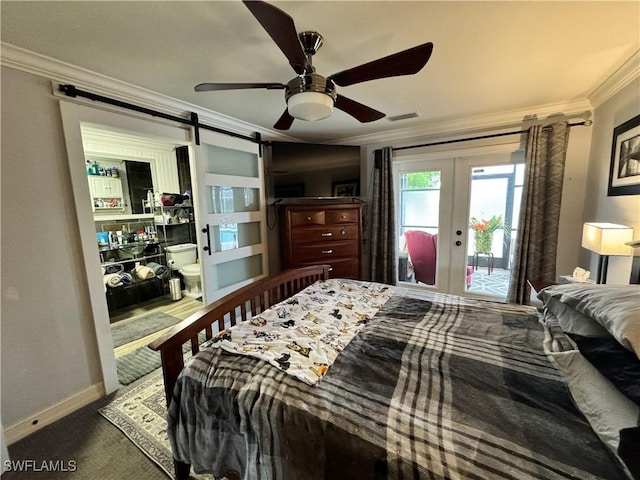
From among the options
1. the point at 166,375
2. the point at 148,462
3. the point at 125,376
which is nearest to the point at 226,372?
the point at 166,375

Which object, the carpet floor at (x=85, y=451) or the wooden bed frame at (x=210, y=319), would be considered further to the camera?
the carpet floor at (x=85, y=451)

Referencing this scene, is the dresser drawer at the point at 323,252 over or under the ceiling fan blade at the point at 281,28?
under

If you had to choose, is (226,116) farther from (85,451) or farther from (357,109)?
(85,451)

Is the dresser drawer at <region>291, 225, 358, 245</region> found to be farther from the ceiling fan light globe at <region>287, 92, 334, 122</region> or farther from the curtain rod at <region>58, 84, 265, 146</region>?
the ceiling fan light globe at <region>287, 92, 334, 122</region>

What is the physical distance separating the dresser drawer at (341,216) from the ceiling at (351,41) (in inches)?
55.5

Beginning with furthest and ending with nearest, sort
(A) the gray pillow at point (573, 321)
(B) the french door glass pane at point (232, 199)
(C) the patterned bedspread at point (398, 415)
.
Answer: (B) the french door glass pane at point (232, 199) → (A) the gray pillow at point (573, 321) → (C) the patterned bedspread at point (398, 415)

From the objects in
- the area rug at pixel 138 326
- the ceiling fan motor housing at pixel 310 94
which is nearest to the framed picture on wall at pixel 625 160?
the ceiling fan motor housing at pixel 310 94

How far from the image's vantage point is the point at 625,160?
1.91m

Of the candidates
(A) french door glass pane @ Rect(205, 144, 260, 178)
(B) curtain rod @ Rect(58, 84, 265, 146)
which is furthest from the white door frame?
(A) french door glass pane @ Rect(205, 144, 260, 178)

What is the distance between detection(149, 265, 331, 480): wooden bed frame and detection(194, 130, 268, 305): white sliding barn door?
1095 mm

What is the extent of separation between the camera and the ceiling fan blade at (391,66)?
3.89 feet

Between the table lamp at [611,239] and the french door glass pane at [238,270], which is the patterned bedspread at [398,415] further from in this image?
the french door glass pane at [238,270]

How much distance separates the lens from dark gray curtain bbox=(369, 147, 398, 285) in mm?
3404

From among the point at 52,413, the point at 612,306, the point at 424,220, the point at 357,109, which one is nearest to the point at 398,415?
the point at 612,306
